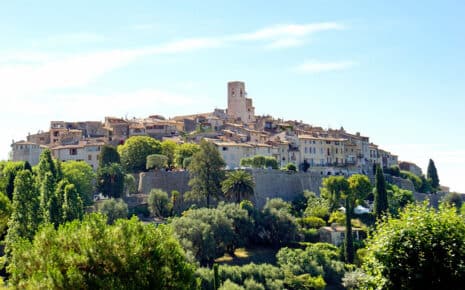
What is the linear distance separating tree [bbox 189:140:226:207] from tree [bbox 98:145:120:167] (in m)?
11.9

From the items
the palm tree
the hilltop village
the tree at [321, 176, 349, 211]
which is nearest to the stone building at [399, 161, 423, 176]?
the hilltop village

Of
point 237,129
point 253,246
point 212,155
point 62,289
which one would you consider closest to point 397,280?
point 62,289

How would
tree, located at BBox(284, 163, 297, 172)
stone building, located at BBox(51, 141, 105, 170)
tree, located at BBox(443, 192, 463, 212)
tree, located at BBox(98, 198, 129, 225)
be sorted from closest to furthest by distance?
1. tree, located at BBox(98, 198, 129, 225)
2. tree, located at BBox(284, 163, 297, 172)
3. stone building, located at BBox(51, 141, 105, 170)
4. tree, located at BBox(443, 192, 463, 212)

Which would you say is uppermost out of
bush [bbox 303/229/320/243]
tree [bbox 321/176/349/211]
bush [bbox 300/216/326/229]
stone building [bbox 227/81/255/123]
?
stone building [bbox 227/81/255/123]

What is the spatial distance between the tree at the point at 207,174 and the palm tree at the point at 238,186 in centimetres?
87

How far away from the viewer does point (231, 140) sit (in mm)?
94938

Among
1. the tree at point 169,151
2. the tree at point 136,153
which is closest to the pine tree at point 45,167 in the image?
the tree at point 136,153

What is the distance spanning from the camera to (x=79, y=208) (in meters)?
55.6

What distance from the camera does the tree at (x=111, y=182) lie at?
247 ft

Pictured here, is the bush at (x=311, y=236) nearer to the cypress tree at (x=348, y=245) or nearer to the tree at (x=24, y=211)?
the cypress tree at (x=348, y=245)

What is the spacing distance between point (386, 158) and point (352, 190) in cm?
3957

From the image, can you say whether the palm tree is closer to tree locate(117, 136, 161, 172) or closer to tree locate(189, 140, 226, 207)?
tree locate(189, 140, 226, 207)

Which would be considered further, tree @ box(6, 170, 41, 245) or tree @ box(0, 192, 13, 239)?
tree @ box(0, 192, 13, 239)

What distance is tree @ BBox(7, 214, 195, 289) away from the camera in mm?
26047
